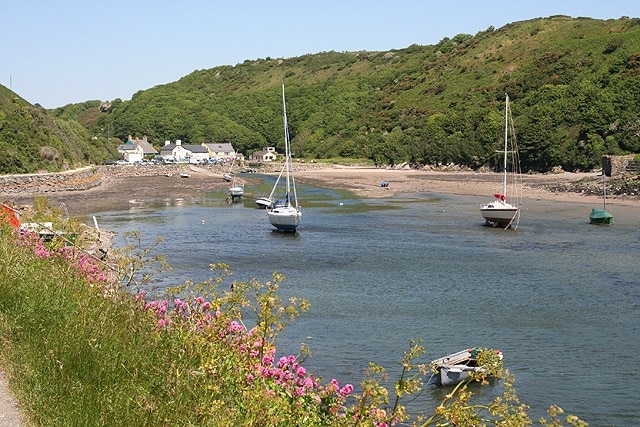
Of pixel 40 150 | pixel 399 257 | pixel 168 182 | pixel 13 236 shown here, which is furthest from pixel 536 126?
pixel 13 236

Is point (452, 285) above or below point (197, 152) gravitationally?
below

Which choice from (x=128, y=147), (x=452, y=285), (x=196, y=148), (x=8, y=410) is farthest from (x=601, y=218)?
(x=196, y=148)

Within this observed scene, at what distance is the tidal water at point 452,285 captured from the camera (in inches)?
634

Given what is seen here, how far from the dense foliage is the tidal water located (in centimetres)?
4323

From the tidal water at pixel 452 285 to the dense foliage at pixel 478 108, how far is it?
4323cm

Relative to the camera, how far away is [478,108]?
4734 inches

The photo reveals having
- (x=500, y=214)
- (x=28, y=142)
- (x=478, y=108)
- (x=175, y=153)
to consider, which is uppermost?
(x=478, y=108)

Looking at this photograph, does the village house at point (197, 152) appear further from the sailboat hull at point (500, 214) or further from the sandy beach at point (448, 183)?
the sailboat hull at point (500, 214)

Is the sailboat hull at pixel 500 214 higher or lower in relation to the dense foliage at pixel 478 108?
lower

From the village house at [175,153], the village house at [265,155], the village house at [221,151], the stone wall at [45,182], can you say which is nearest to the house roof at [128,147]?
the village house at [175,153]

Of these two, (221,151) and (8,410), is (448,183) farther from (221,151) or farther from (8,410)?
(221,151)

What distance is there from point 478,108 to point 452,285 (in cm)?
9823

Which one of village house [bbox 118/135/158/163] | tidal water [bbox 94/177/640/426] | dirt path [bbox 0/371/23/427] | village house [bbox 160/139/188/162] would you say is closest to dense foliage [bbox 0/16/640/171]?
village house [bbox 118/135/158/163]

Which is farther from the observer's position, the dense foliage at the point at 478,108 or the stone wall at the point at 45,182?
the dense foliage at the point at 478,108
